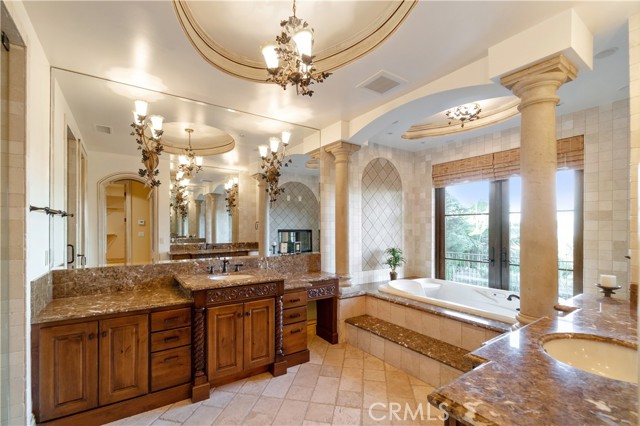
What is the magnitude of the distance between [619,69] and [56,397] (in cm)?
507

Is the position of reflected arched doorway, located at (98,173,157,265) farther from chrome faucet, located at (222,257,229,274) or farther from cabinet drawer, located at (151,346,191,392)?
cabinet drawer, located at (151,346,191,392)

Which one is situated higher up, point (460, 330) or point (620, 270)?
point (620, 270)

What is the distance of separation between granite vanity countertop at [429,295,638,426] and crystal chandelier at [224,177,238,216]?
9.56 ft

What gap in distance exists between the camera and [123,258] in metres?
2.62

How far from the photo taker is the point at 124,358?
82.9 inches

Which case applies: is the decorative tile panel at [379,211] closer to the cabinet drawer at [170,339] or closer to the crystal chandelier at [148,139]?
the cabinet drawer at [170,339]

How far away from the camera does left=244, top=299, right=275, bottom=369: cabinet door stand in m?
2.56

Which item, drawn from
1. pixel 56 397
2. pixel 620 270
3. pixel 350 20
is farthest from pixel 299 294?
pixel 620 270

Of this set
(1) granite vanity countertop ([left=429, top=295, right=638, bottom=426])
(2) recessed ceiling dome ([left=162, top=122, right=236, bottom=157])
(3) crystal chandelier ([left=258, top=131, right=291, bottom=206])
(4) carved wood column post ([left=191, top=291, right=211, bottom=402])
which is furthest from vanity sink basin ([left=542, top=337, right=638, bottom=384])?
(2) recessed ceiling dome ([left=162, top=122, right=236, bottom=157])

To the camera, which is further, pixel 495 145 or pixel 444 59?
pixel 495 145

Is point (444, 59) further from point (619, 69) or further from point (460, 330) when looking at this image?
point (460, 330)

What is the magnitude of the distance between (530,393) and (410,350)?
2.01 meters

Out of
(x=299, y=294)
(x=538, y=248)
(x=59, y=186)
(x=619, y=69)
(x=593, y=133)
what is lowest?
(x=299, y=294)

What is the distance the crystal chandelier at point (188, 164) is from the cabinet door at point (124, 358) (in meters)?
1.49
